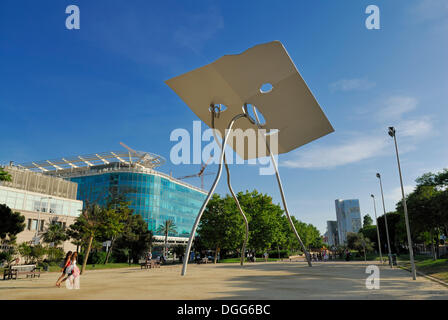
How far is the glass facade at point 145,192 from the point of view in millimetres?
69812

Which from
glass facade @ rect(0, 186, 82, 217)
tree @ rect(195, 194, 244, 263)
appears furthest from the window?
tree @ rect(195, 194, 244, 263)

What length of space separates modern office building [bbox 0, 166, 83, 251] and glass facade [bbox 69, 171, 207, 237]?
37.9 feet

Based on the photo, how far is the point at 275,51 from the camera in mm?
14094

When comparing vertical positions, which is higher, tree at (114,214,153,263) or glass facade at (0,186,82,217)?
glass facade at (0,186,82,217)

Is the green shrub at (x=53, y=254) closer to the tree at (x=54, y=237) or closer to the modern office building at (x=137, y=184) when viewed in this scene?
the tree at (x=54, y=237)

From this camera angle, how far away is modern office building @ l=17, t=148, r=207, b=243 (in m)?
70.1

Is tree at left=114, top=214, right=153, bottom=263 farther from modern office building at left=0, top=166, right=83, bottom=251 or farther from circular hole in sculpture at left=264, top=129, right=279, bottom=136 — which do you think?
circular hole in sculpture at left=264, top=129, right=279, bottom=136

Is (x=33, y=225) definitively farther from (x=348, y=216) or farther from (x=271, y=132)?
(x=348, y=216)

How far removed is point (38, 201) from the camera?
46969mm

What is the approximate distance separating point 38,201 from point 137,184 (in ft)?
82.6

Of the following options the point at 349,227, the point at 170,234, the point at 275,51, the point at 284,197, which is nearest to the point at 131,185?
the point at 170,234

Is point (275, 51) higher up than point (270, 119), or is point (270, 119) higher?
point (275, 51)

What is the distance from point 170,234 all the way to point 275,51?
7030 centimetres
